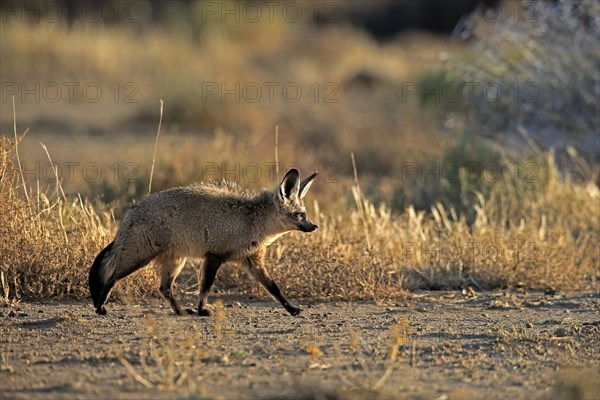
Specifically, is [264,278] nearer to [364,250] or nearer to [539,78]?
[364,250]

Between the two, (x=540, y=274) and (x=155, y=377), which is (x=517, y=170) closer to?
(x=540, y=274)

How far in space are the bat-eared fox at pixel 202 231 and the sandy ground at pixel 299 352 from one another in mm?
288

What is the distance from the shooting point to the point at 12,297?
8.59 metres

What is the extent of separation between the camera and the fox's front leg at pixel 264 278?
27.5 ft

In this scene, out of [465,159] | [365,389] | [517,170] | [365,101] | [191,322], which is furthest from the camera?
[365,101]

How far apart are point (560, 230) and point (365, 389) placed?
531 cm

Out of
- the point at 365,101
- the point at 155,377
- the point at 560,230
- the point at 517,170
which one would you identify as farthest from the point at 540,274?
the point at 365,101

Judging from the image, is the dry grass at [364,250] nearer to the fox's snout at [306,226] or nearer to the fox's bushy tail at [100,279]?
the fox's bushy tail at [100,279]

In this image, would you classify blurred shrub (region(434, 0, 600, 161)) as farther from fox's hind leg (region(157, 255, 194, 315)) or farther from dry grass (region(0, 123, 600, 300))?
fox's hind leg (region(157, 255, 194, 315))

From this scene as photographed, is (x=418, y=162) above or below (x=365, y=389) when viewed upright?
above

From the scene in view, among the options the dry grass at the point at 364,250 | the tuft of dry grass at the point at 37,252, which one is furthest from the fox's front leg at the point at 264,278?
the tuft of dry grass at the point at 37,252

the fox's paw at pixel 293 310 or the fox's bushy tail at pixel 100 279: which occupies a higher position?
the fox's bushy tail at pixel 100 279

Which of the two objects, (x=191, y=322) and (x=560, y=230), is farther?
(x=560, y=230)

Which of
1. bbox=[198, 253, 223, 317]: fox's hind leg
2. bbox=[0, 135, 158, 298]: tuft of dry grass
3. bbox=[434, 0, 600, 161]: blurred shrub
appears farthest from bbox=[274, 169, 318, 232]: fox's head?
bbox=[434, 0, 600, 161]: blurred shrub
